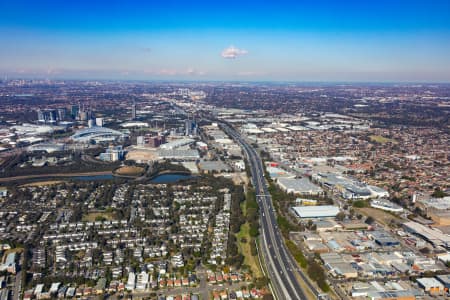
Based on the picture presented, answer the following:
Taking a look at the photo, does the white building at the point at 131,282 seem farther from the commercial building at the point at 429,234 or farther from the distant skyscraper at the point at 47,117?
the distant skyscraper at the point at 47,117

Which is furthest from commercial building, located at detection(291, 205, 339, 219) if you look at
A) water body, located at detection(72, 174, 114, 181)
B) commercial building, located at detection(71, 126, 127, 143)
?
commercial building, located at detection(71, 126, 127, 143)

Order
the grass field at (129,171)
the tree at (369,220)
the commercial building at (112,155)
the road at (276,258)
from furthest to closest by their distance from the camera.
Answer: the commercial building at (112,155), the grass field at (129,171), the tree at (369,220), the road at (276,258)

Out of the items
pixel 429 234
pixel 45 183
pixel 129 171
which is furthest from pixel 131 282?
pixel 129 171

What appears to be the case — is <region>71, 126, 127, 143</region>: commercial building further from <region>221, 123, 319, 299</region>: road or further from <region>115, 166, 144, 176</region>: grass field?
<region>221, 123, 319, 299</region>: road

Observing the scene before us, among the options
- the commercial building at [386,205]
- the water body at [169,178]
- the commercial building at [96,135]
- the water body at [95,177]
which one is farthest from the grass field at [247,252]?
the commercial building at [96,135]

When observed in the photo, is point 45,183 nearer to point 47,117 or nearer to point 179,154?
point 179,154

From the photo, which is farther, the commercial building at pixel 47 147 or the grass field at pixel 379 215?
the commercial building at pixel 47 147
